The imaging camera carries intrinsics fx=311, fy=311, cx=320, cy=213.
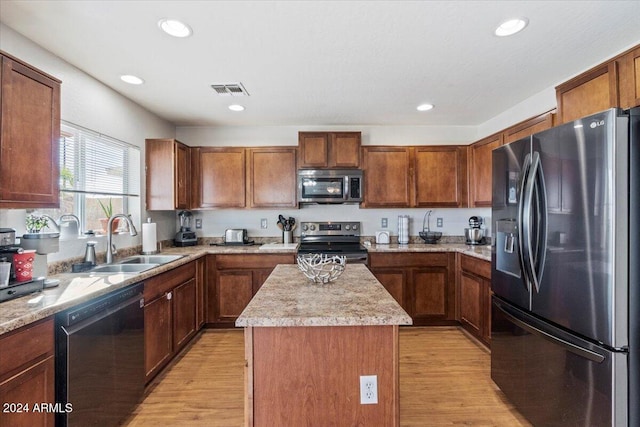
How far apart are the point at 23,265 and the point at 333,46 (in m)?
2.18

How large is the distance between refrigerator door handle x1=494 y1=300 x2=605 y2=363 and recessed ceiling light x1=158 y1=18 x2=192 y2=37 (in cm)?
269

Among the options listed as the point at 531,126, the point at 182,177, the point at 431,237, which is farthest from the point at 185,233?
the point at 531,126

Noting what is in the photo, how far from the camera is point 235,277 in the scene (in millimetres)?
3482

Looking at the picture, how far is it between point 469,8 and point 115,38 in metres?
2.13

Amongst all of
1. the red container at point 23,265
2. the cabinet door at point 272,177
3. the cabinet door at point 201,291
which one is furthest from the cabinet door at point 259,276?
the red container at point 23,265

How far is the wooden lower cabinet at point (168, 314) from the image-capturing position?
7.63 ft

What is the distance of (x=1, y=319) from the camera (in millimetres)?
1240

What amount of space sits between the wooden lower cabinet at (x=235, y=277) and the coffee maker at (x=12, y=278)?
6.13 ft

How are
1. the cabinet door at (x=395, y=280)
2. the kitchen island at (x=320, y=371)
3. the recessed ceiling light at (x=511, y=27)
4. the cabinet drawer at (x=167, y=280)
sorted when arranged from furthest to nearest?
the cabinet door at (x=395, y=280) → the cabinet drawer at (x=167, y=280) → the recessed ceiling light at (x=511, y=27) → the kitchen island at (x=320, y=371)

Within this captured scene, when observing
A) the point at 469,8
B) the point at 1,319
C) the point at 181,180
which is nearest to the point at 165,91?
the point at 181,180

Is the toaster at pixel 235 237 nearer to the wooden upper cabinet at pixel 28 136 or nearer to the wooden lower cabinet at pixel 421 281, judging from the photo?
the wooden lower cabinet at pixel 421 281

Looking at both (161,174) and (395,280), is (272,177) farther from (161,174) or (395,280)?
(395,280)

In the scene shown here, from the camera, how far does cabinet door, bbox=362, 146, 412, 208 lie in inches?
150

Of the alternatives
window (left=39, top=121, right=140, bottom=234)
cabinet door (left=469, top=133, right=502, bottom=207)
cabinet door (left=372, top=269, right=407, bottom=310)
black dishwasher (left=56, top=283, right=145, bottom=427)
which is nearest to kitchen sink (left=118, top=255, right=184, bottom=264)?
window (left=39, top=121, right=140, bottom=234)
